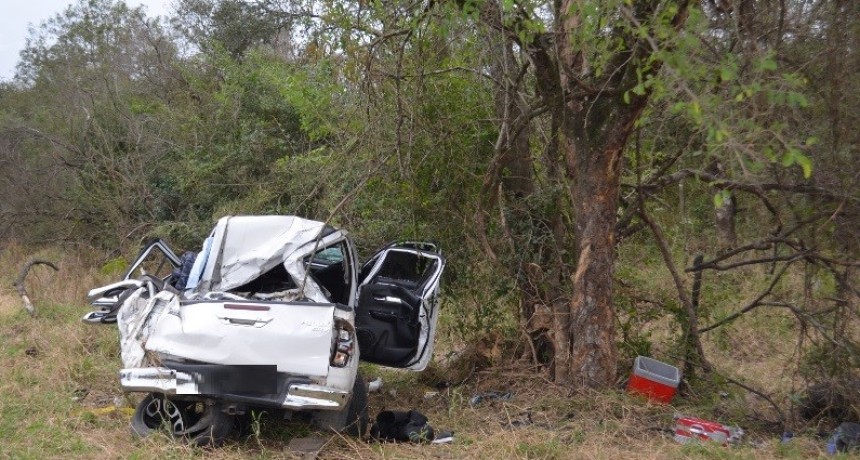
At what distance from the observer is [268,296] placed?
23.2ft

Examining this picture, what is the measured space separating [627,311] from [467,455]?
307 cm

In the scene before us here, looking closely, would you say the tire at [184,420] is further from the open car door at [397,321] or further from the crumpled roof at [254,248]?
the open car door at [397,321]

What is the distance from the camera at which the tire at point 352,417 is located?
23.6 ft

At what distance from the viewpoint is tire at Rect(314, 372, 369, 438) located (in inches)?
283

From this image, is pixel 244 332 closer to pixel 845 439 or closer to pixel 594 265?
pixel 594 265

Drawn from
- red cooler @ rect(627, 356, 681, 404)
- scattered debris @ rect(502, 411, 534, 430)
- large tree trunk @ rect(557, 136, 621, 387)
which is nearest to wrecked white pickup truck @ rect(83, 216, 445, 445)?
scattered debris @ rect(502, 411, 534, 430)

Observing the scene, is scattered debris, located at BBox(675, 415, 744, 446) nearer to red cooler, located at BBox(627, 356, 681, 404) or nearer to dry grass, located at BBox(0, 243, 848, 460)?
dry grass, located at BBox(0, 243, 848, 460)

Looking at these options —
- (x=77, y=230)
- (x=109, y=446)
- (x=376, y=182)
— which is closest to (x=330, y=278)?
(x=376, y=182)

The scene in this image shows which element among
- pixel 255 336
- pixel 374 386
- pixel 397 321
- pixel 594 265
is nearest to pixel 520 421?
pixel 397 321

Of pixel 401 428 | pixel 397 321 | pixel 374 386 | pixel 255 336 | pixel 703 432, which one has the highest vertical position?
pixel 255 336

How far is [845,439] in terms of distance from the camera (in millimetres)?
6910

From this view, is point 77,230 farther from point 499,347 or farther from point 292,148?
point 499,347

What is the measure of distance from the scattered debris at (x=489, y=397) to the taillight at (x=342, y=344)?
211 cm

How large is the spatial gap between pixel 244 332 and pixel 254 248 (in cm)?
109
